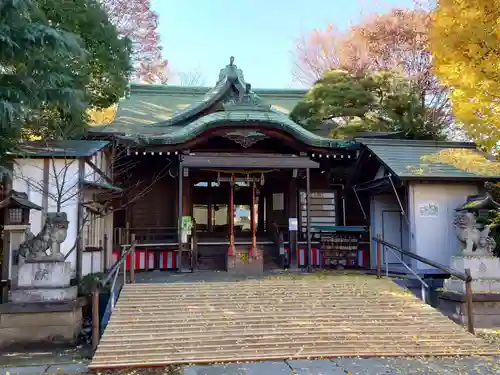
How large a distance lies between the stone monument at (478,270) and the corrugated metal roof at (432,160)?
1.10 metres

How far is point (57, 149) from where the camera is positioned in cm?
1053

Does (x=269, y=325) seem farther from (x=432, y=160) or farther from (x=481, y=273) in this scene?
(x=432, y=160)

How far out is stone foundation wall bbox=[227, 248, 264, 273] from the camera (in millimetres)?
13195

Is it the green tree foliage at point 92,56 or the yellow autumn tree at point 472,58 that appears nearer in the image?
the yellow autumn tree at point 472,58

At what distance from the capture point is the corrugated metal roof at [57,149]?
403 inches

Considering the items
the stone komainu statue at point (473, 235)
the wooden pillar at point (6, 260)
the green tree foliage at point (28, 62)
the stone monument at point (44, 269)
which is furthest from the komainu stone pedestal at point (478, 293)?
the wooden pillar at point (6, 260)

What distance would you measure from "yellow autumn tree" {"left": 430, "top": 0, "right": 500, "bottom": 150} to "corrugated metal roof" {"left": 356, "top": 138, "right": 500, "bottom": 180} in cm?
158

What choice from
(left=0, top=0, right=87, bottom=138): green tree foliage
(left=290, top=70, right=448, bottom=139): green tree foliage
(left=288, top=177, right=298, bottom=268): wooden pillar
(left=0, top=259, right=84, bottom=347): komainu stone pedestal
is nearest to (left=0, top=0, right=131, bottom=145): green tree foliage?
(left=0, top=0, right=87, bottom=138): green tree foliage

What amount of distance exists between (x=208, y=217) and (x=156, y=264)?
2930 mm

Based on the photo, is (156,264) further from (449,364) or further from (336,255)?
(449,364)

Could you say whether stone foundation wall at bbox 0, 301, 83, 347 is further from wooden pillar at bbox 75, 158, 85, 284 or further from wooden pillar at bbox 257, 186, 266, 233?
wooden pillar at bbox 257, 186, 266, 233

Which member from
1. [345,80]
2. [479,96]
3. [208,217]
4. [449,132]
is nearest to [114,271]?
[208,217]

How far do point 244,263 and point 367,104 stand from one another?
7.92 metres

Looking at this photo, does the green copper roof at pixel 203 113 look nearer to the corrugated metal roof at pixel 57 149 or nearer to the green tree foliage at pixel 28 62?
the corrugated metal roof at pixel 57 149
